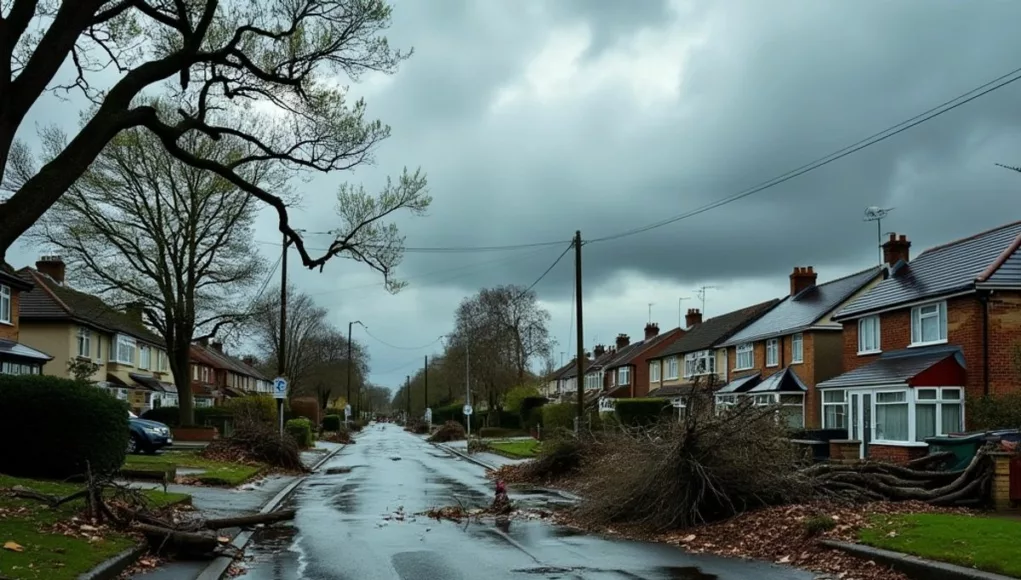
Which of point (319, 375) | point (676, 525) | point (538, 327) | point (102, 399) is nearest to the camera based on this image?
point (676, 525)

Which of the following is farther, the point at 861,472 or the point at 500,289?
the point at 500,289

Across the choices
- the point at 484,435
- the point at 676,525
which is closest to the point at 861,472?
the point at 676,525

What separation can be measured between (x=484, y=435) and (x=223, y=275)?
28.8 m

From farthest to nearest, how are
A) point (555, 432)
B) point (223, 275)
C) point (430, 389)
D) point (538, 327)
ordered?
point (430, 389) → point (538, 327) → point (223, 275) → point (555, 432)

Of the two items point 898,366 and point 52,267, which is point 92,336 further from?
point 898,366

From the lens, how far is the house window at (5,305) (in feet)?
117

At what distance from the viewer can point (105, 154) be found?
35.6 meters

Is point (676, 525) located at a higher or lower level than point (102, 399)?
lower

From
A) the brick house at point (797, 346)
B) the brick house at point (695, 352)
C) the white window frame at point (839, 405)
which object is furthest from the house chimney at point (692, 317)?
the white window frame at point (839, 405)

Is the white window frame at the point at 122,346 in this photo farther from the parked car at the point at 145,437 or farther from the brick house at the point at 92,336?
the parked car at the point at 145,437

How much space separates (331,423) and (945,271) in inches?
2267

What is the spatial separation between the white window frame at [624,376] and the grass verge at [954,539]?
60.6m

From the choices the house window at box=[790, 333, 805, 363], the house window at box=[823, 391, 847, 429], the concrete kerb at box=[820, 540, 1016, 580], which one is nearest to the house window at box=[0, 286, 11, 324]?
the house window at box=[823, 391, 847, 429]

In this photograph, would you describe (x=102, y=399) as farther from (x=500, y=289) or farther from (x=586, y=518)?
(x=500, y=289)
